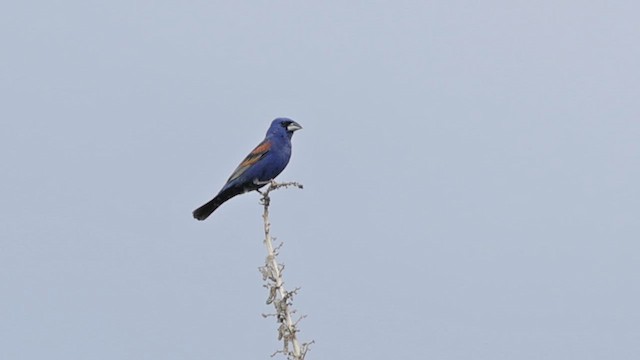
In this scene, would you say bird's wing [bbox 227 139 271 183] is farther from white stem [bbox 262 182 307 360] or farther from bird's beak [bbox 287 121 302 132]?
white stem [bbox 262 182 307 360]

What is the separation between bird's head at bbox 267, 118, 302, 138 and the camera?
42.8 feet

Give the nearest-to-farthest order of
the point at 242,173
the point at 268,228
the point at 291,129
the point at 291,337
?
the point at 291,337 → the point at 268,228 → the point at 242,173 → the point at 291,129

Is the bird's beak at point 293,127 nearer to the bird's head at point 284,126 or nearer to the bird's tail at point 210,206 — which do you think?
the bird's head at point 284,126

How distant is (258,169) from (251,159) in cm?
15

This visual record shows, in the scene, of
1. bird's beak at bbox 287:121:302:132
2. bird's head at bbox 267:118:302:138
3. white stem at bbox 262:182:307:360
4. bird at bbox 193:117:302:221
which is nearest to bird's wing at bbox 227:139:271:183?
bird at bbox 193:117:302:221

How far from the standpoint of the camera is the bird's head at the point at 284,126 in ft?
42.8

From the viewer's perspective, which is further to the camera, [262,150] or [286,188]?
[262,150]

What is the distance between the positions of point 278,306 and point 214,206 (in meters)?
7.02

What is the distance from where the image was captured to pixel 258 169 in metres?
12.3

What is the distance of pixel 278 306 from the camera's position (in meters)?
5.40

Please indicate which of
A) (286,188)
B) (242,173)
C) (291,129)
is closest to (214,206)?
(242,173)

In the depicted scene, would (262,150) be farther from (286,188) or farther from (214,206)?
(286,188)

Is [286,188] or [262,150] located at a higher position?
[262,150]

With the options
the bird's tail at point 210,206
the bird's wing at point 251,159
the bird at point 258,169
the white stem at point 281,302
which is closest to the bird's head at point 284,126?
the bird at point 258,169
